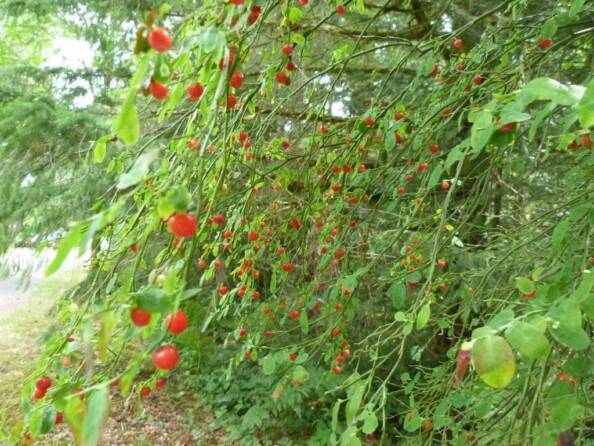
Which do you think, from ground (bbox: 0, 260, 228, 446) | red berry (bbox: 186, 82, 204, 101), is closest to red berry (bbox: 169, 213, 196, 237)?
red berry (bbox: 186, 82, 204, 101)

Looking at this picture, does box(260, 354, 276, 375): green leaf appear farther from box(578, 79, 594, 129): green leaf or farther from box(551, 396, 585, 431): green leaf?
box(578, 79, 594, 129): green leaf

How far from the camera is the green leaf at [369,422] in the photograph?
3.87 feet

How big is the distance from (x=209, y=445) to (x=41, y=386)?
406 cm

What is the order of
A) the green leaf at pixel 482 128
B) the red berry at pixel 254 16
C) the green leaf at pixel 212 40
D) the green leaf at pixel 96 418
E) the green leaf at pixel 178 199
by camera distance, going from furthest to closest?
1. the red berry at pixel 254 16
2. the green leaf at pixel 482 128
3. the green leaf at pixel 212 40
4. the green leaf at pixel 178 199
5. the green leaf at pixel 96 418

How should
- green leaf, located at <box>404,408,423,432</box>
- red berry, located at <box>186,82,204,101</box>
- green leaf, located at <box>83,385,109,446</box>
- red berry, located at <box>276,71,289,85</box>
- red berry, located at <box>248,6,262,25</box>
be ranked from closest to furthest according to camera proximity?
green leaf, located at <box>83,385,109,446</box>
red berry, located at <box>186,82,204,101</box>
red berry, located at <box>248,6,262,25</box>
green leaf, located at <box>404,408,423,432</box>
red berry, located at <box>276,71,289,85</box>

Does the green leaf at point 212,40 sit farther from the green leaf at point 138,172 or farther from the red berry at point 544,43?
the red berry at point 544,43

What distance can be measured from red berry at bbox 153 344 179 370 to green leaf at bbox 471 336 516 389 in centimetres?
47

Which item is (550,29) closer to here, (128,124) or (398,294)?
(398,294)

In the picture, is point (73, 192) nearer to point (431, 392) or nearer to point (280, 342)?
point (280, 342)

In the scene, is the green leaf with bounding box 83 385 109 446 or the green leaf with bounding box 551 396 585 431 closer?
the green leaf with bounding box 83 385 109 446

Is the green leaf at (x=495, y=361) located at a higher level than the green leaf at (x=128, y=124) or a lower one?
lower

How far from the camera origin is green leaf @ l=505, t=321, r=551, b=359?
80 cm

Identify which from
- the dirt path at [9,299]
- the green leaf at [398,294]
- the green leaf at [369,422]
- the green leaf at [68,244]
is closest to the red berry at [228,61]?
the green leaf at [68,244]

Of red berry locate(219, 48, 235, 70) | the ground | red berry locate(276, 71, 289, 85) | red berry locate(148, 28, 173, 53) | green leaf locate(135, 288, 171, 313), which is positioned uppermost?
red berry locate(148, 28, 173, 53)
